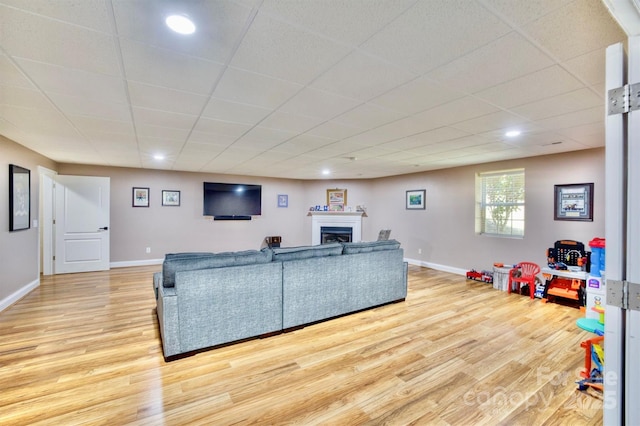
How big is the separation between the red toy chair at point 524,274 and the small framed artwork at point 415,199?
2406mm

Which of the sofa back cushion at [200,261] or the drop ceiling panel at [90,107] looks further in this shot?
the sofa back cushion at [200,261]

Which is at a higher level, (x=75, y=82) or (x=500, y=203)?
(x=75, y=82)

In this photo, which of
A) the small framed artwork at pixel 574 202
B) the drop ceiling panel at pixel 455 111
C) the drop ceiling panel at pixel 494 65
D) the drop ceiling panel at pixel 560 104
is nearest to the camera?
the drop ceiling panel at pixel 494 65

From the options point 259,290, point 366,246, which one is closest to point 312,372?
point 259,290

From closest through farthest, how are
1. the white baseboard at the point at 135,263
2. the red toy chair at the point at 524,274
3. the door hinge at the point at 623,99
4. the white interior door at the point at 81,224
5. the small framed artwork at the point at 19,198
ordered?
the door hinge at the point at 623,99
the small framed artwork at the point at 19,198
the red toy chair at the point at 524,274
the white interior door at the point at 81,224
the white baseboard at the point at 135,263

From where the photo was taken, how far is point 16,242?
4.05 meters

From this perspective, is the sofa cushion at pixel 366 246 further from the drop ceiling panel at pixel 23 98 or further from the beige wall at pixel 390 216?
the drop ceiling panel at pixel 23 98

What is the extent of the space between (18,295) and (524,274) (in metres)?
7.62

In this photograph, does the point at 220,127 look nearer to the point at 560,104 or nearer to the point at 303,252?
the point at 303,252

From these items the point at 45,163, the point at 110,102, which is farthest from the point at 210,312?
the point at 45,163

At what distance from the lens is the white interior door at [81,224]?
5645 mm

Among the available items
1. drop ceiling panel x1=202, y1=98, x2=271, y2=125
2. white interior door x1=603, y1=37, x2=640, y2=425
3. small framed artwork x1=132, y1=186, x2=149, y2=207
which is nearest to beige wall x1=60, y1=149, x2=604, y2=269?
small framed artwork x1=132, y1=186, x2=149, y2=207

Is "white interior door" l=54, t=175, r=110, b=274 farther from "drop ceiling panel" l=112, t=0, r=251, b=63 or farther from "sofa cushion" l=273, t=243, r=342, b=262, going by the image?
"drop ceiling panel" l=112, t=0, r=251, b=63

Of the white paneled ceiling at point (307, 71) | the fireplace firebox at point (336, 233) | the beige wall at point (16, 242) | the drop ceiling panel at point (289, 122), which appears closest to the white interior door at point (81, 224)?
the beige wall at point (16, 242)
